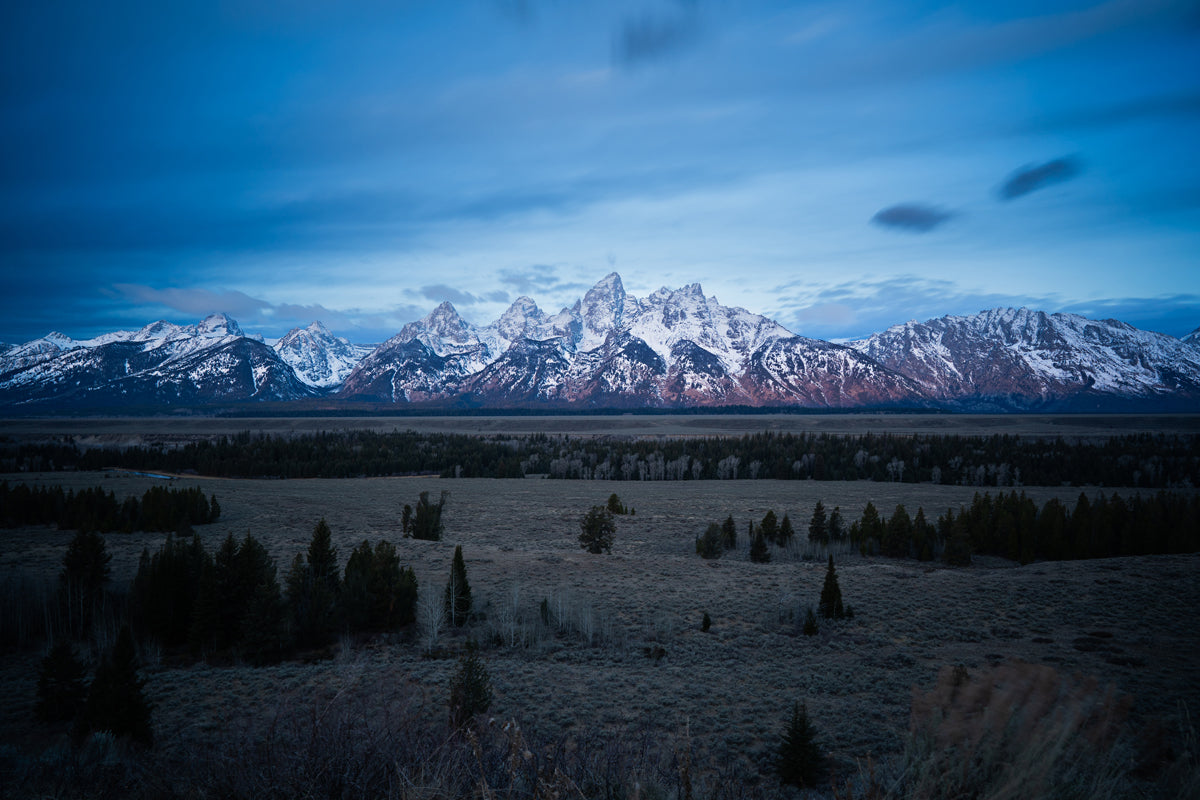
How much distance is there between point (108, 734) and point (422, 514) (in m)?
28.0

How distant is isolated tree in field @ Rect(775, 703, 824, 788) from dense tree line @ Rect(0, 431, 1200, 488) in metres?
80.9

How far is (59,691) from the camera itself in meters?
13.0

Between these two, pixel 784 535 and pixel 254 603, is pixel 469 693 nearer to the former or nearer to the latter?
pixel 254 603

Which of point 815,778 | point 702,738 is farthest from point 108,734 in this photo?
point 815,778

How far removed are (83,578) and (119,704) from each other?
44.6 ft

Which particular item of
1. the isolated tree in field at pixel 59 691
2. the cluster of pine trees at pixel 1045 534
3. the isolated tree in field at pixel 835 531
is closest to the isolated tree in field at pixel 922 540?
the cluster of pine trees at pixel 1045 534

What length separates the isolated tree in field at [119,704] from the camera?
37.4ft

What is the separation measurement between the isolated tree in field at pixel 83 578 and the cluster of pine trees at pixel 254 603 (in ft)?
6.07

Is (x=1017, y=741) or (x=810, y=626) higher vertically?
(x=1017, y=741)

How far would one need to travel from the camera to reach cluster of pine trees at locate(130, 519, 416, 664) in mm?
18016

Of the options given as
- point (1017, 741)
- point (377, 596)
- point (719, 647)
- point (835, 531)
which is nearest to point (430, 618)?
point (377, 596)

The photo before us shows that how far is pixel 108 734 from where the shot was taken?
34.2 ft

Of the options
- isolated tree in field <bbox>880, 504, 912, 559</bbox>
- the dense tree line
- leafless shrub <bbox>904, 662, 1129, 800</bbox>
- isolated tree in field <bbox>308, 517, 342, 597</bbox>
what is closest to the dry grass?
isolated tree in field <bbox>880, 504, 912, 559</bbox>

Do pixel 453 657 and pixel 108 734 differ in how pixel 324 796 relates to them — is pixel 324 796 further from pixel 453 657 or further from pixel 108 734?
pixel 453 657
